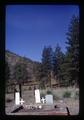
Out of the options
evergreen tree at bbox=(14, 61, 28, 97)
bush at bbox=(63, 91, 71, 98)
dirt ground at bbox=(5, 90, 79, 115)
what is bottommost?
dirt ground at bbox=(5, 90, 79, 115)

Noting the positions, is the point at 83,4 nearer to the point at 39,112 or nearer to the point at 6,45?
the point at 6,45

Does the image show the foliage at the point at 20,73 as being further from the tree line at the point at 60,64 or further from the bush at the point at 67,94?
the bush at the point at 67,94

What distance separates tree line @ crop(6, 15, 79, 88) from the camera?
2.96 metres

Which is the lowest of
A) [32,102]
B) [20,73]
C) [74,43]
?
[32,102]

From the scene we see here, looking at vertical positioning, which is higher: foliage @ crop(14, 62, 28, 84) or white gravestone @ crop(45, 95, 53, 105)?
foliage @ crop(14, 62, 28, 84)

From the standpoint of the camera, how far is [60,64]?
2982 mm

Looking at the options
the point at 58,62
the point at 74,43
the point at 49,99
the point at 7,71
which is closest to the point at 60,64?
the point at 58,62

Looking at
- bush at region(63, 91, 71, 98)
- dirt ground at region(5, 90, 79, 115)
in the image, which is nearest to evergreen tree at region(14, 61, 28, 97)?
dirt ground at region(5, 90, 79, 115)

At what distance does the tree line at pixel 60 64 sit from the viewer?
2963 millimetres

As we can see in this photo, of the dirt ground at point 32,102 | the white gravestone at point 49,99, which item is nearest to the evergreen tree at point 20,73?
the dirt ground at point 32,102

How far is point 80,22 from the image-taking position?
2.96m

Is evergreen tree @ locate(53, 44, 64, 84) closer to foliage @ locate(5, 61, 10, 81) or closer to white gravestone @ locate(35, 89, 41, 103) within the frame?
white gravestone @ locate(35, 89, 41, 103)

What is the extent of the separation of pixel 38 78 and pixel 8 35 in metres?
0.47

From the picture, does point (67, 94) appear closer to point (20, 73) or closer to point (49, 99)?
point (49, 99)
